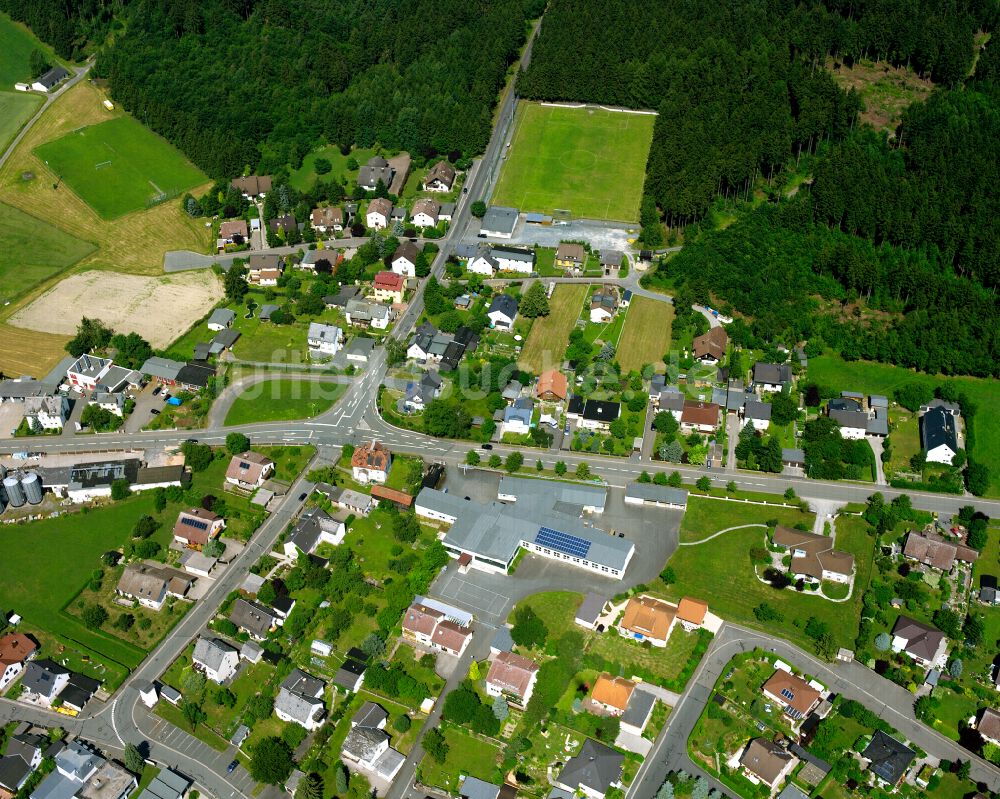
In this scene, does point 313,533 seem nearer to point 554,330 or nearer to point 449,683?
point 449,683

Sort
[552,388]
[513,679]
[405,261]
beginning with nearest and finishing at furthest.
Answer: [513,679]
[552,388]
[405,261]

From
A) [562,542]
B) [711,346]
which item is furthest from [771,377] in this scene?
[562,542]

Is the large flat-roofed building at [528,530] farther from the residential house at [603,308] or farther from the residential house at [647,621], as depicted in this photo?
the residential house at [603,308]

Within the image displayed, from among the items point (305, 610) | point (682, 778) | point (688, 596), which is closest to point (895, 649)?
point (688, 596)

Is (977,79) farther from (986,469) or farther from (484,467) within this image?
(484,467)

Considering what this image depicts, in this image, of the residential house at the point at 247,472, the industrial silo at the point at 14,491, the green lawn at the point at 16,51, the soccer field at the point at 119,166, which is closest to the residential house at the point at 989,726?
the residential house at the point at 247,472
